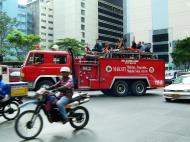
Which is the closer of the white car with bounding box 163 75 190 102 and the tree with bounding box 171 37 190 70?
the white car with bounding box 163 75 190 102

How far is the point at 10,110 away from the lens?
10625mm

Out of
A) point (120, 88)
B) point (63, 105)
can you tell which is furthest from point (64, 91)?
point (120, 88)

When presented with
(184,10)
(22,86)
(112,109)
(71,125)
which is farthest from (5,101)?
(184,10)

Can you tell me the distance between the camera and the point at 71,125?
9.11 m

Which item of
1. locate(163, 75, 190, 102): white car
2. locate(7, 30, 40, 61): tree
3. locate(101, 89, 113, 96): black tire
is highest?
locate(7, 30, 40, 61): tree

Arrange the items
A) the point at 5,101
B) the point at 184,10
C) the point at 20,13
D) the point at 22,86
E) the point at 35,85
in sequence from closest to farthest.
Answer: the point at 5,101 → the point at 22,86 → the point at 35,85 → the point at 184,10 → the point at 20,13

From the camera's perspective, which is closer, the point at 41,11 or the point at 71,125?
the point at 71,125

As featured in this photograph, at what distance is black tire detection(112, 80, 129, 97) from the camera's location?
1954cm

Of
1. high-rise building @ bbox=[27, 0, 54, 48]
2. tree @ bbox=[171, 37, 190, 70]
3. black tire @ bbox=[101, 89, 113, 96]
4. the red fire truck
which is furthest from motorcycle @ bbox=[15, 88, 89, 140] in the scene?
high-rise building @ bbox=[27, 0, 54, 48]

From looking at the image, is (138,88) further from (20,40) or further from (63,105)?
(20,40)

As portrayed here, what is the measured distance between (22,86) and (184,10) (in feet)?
285

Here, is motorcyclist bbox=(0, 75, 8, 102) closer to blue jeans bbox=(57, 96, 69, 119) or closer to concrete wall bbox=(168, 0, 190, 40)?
blue jeans bbox=(57, 96, 69, 119)

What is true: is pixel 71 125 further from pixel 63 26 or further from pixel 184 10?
pixel 63 26

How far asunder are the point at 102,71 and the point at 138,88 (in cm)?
256
